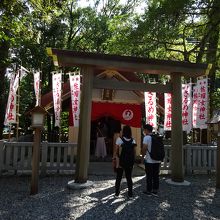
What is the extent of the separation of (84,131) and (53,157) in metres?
2.01

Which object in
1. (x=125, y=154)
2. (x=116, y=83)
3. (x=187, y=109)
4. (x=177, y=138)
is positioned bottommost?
(x=125, y=154)

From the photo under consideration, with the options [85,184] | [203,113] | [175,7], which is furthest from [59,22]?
[85,184]

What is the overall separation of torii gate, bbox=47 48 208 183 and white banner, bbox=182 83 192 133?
89.7 inches

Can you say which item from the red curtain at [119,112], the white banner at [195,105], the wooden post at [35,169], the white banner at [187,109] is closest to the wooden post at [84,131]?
the wooden post at [35,169]

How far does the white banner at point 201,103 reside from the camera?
1109 cm

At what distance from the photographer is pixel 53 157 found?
9.57 metres

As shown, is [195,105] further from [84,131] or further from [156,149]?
[84,131]

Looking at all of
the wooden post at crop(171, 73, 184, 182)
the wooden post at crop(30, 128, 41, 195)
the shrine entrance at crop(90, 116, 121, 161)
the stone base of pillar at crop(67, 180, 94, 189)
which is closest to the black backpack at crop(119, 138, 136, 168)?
the stone base of pillar at crop(67, 180, 94, 189)

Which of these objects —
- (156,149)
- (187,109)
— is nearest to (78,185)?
(156,149)

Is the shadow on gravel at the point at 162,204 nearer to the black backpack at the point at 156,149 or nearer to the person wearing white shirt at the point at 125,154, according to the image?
the person wearing white shirt at the point at 125,154

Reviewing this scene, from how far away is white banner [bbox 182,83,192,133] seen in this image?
429 inches

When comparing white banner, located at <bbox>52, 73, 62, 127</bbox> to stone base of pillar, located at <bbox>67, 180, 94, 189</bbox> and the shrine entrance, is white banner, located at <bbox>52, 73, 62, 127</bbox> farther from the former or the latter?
stone base of pillar, located at <bbox>67, 180, 94, 189</bbox>

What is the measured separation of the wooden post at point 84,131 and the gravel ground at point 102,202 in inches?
19.3

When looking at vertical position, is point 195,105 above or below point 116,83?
below
